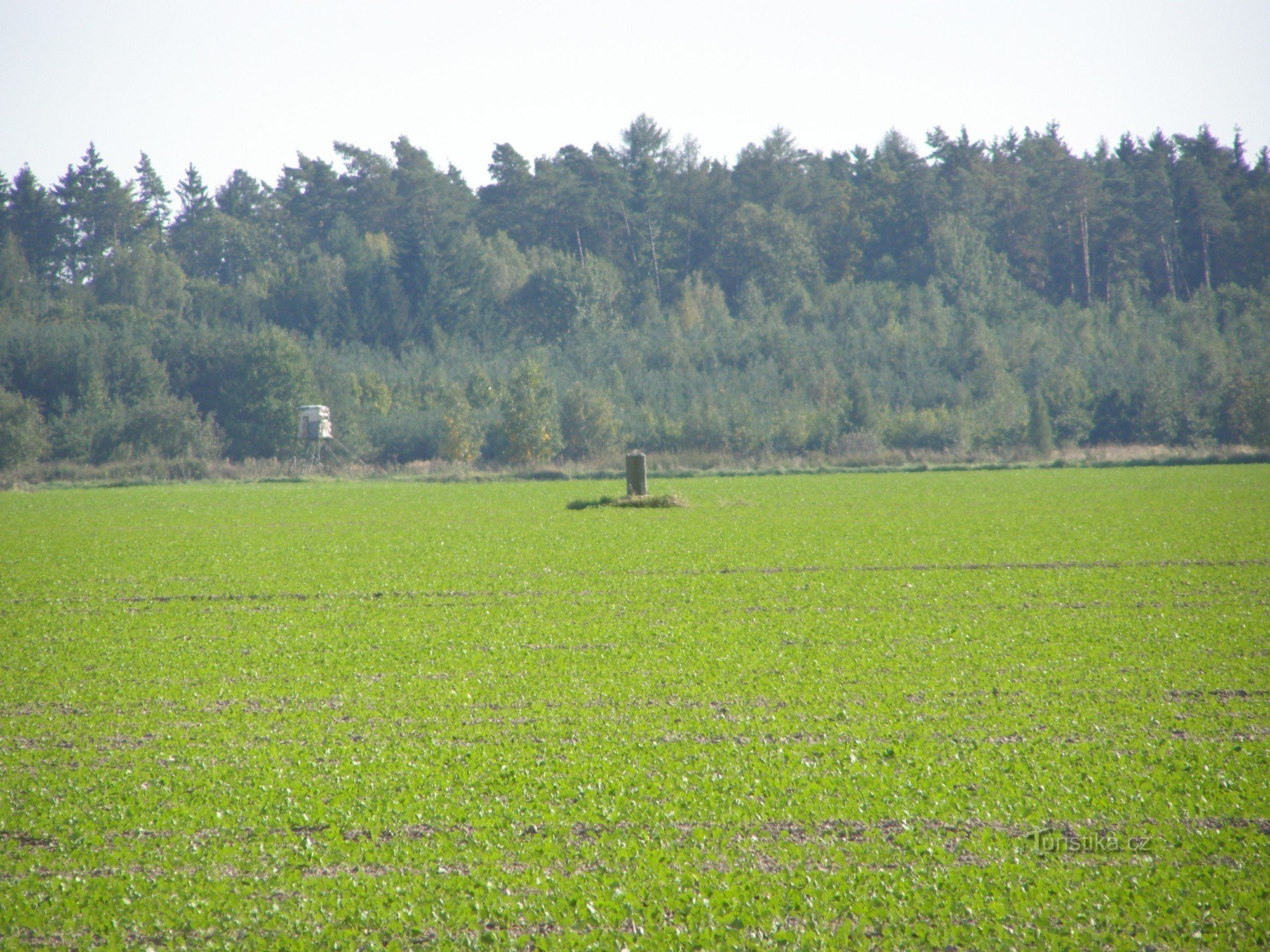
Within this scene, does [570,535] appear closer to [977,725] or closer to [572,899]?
[977,725]

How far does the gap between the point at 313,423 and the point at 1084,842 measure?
60.7 metres

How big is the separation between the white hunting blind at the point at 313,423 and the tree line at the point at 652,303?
3584mm

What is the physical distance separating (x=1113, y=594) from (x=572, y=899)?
30.9 ft

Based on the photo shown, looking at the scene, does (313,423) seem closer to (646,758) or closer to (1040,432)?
(1040,432)

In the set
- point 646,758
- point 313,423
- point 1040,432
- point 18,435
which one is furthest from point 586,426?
point 646,758

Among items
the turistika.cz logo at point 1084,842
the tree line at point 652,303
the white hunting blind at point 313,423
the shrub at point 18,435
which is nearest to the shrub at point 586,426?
the tree line at point 652,303

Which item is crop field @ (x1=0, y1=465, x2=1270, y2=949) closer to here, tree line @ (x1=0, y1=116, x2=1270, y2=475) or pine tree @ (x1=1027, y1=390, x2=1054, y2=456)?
pine tree @ (x1=1027, y1=390, x2=1054, y2=456)

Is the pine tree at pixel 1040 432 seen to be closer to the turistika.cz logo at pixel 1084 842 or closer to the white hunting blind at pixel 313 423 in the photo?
the white hunting blind at pixel 313 423

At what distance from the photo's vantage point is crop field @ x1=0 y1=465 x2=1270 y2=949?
4.38 meters

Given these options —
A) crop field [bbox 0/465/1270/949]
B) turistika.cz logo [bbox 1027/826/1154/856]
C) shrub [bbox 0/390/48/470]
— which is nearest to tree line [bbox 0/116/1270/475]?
shrub [bbox 0/390/48/470]

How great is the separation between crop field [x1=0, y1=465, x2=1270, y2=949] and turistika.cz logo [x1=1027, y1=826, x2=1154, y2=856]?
19mm

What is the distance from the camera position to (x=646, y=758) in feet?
20.5

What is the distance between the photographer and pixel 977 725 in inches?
269

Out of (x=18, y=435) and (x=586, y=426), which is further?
(x=586, y=426)
